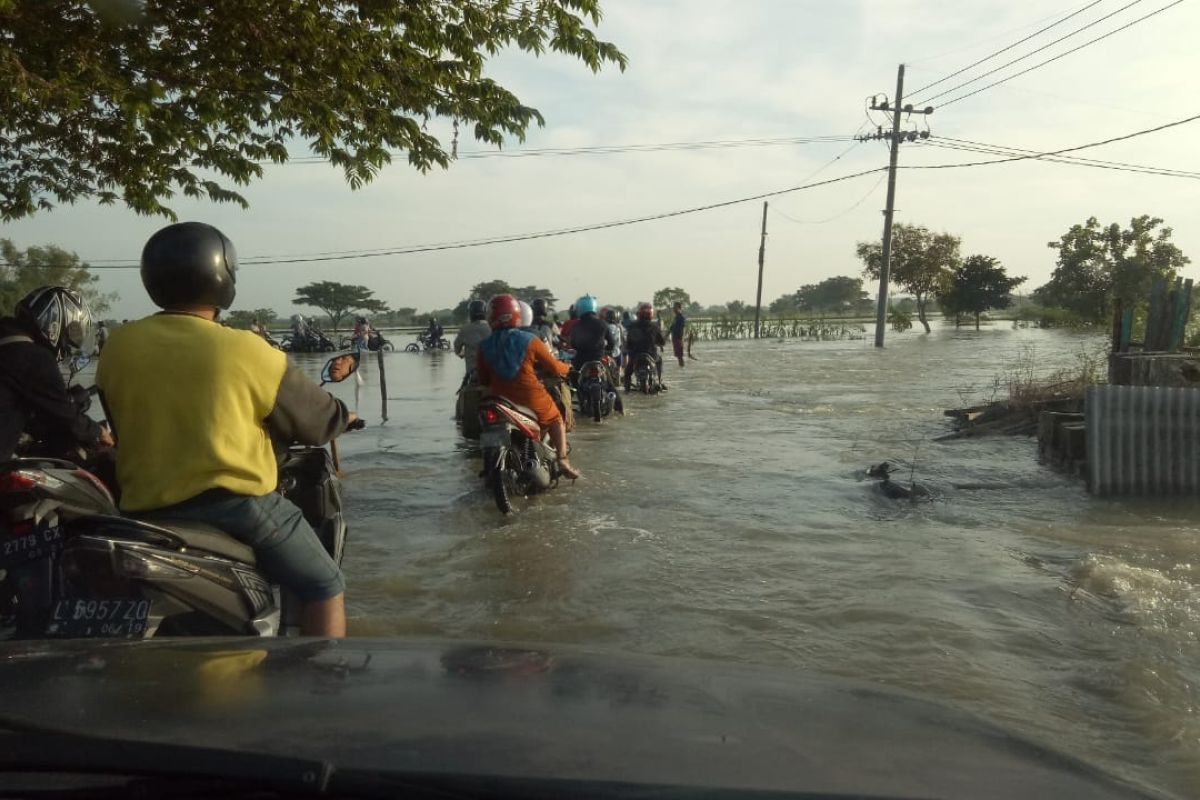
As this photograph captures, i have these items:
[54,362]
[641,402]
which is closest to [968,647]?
[54,362]

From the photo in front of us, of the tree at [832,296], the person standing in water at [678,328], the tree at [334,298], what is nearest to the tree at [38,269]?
the tree at [334,298]

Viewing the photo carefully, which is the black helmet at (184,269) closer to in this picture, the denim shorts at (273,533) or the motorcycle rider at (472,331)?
the denim shorts at (273,533)

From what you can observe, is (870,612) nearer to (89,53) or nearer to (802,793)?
(802,793)

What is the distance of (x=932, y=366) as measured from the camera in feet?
84.8

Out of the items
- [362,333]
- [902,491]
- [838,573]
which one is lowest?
[838,573]

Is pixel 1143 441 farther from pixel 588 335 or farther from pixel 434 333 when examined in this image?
pixel 434 333

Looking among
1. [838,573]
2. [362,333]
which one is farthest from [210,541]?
[362,333]

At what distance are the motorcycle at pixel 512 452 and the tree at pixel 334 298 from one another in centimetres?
6339

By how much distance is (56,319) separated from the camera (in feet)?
13.3

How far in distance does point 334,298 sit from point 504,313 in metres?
65.1

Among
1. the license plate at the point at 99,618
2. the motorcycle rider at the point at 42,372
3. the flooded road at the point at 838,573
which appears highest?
the motorcycle rider at the point at 42,372

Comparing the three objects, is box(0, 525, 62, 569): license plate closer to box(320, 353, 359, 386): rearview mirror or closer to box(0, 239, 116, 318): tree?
box(320, 353, 359, 386): rearview mirror

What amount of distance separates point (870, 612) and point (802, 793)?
379cm

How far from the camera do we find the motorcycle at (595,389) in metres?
13.2
